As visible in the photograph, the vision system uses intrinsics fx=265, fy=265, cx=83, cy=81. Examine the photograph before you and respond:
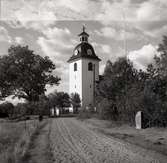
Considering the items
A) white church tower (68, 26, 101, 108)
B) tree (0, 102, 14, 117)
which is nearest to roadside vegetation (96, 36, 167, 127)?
tree (0, 102, 14, 117)

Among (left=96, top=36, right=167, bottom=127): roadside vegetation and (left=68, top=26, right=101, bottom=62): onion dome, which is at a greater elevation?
(left=68, top=26, right=101, bottom=62): onion dome

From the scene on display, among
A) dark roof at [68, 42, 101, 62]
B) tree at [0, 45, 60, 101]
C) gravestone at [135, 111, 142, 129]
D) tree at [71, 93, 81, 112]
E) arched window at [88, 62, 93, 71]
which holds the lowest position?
gravestone at [135, 111, 142, 129]

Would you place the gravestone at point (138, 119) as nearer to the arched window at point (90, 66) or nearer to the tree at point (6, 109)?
the tree at point (6, 109)

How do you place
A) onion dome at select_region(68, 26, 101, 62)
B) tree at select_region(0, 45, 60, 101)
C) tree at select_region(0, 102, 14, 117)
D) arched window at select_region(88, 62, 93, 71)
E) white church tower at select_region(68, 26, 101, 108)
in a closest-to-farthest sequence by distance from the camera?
tree at select_region(0, 45, 60, 101)
tree at select_region(0, 102, 14, 117)
white church tower at select_region(68, 26, 101, 108)
onion dome at select_region(68, 26, 101, 62)
arched window at select_region(88, 62, 93, 71)

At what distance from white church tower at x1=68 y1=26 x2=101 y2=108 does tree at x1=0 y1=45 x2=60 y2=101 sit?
27.4 metres

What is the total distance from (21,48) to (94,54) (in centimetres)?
3504

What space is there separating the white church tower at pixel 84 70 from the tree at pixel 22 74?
2743 centimetres

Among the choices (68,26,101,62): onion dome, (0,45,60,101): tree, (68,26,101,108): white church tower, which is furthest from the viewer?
(68,26,101,62): onion dome

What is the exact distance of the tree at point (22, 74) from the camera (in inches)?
1639

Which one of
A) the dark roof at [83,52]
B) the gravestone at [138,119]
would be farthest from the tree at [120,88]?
the dark roof at [83,52]

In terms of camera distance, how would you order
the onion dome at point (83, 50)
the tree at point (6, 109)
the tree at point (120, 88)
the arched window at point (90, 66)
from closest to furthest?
1. the tree at point (120, 88)
2. the tree at point (6, 109)
3. the onion dome at point (83, 50)
4. the arched window at point (90, 66)

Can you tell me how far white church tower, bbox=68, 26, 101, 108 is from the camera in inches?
2768

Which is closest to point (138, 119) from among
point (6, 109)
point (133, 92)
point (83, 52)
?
point (133, 92)

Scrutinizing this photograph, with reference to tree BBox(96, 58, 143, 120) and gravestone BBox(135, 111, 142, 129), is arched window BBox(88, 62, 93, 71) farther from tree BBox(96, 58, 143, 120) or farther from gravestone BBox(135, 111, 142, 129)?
gravestone BBox(135, 111, 142, 129)
